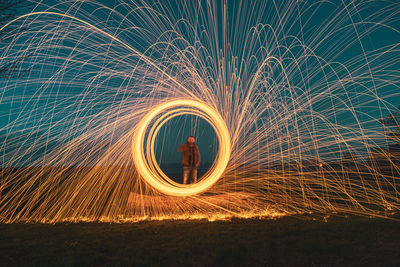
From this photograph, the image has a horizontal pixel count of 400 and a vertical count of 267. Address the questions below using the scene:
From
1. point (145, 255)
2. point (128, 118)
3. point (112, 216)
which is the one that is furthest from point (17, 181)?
point (145, 255)

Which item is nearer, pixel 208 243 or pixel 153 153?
pixel 208 243

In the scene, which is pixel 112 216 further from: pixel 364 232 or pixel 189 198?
pixel 364 232

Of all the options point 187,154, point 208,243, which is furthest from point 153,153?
point 208,243

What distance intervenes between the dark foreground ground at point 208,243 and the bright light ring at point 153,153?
169 cm

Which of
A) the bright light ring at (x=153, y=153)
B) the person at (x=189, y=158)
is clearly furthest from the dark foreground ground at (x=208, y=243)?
the person at (x=189, y=158)

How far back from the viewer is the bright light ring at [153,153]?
7.12 meters

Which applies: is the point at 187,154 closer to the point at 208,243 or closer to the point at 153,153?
the point at 153,153

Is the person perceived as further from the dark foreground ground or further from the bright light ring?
the dark foreground ground

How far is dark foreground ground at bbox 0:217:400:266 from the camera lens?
3.55m

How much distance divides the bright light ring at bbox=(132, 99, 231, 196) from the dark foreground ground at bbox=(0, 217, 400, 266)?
1.69 m

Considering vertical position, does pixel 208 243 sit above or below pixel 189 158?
below

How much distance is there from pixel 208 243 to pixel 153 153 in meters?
4.74

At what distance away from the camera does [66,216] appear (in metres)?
6.17

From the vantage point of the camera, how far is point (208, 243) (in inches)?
162
